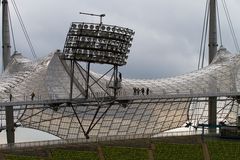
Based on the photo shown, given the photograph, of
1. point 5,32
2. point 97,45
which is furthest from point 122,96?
point 5,32

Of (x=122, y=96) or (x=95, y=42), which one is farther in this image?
(x=122, y=96)

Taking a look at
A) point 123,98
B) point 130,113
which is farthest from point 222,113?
point 123,98

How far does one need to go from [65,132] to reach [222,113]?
19.0m

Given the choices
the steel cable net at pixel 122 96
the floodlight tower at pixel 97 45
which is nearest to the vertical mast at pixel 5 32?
the steel cable net at pixel 122 96

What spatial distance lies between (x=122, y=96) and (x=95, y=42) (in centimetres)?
676

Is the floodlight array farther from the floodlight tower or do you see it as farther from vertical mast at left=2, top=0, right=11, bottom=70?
vertical mast at left=2, top=0, right=11, bottom=70

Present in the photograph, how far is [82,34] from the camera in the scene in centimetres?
6119

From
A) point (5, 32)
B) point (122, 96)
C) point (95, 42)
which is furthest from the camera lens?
point (5, 32)

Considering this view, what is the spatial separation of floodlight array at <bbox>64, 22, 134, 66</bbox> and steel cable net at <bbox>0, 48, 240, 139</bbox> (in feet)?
7.27

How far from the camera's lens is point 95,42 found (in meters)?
61.8

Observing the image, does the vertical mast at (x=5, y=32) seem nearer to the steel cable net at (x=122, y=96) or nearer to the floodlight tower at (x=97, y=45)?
the steel cable net at (x=122, y=96)

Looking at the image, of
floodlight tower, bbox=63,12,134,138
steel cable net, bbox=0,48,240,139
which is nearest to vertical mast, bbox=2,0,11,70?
steel cable net, bbox=0,48,240,139

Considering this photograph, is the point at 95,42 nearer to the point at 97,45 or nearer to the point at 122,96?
the point at 97,45

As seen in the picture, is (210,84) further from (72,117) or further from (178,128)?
(72,117)
